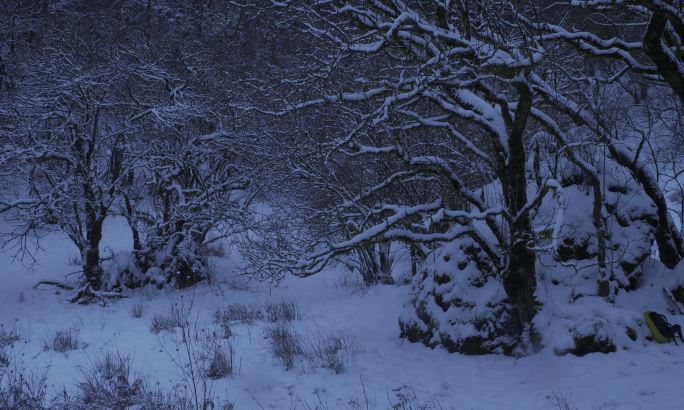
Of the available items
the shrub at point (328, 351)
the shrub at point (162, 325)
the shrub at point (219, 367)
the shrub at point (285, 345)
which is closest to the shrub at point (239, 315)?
the shrub at point (162, 325)

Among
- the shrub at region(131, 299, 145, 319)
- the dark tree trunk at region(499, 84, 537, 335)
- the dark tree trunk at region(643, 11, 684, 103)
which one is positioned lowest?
the shrub at region(131, 299, 145, 319)

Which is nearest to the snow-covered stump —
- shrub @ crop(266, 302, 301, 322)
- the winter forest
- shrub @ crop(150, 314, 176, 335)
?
the winter forest

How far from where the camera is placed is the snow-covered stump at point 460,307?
620 centimetres

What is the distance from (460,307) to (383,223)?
153cm

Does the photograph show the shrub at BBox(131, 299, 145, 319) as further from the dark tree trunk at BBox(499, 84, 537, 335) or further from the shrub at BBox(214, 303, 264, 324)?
the dark tree trunk at BBox(499, 84, 537, 335)

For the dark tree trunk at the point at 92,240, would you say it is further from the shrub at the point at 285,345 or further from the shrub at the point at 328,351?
the shrub at the point at 328,351

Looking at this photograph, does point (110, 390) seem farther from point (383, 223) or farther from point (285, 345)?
point (383, 223)

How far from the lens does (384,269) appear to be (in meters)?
12.0

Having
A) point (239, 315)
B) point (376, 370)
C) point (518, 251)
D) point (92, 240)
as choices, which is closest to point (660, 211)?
point (518, 251)

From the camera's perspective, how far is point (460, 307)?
255 inches

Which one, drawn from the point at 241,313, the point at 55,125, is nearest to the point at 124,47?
the point at 55,125

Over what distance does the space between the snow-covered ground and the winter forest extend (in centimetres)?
4

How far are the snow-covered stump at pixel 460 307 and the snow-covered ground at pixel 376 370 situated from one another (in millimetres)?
191

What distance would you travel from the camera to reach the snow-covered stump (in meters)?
6.20
